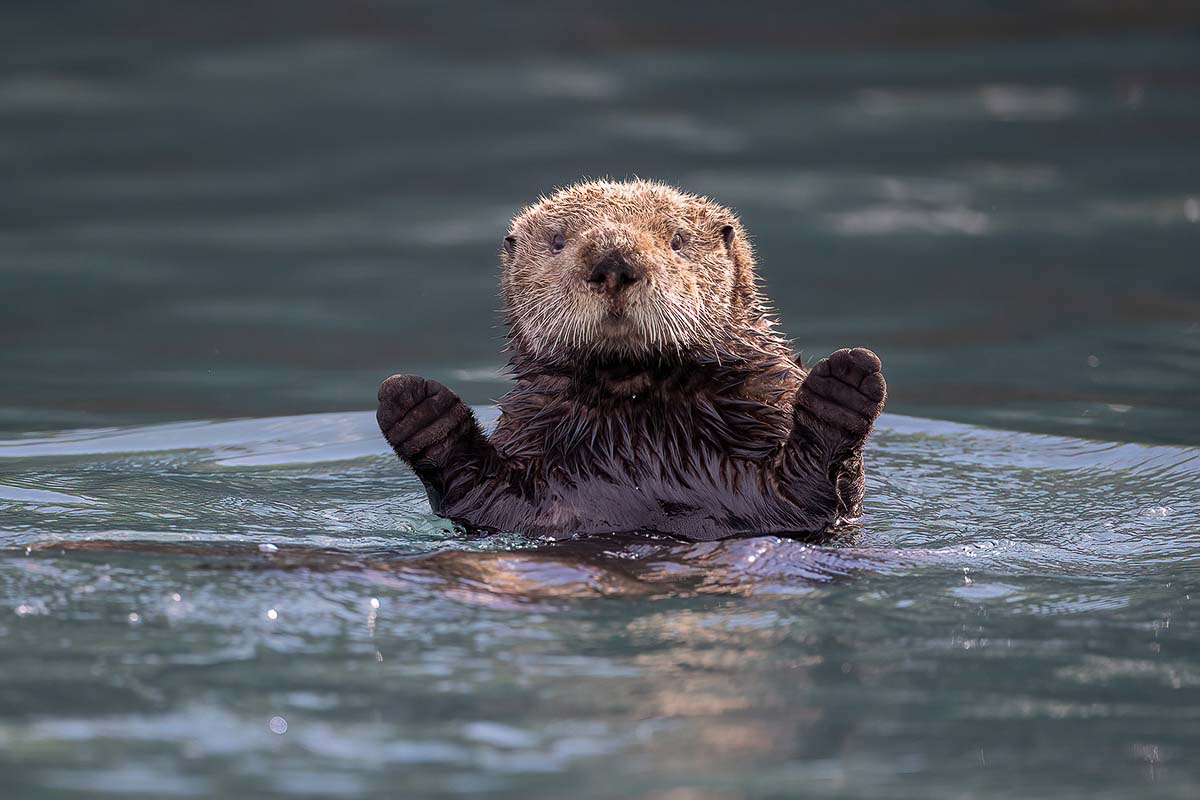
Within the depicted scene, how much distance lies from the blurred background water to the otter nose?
2.47 feet

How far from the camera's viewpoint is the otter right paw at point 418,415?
464cm

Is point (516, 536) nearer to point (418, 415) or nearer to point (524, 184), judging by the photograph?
point (418, 415)

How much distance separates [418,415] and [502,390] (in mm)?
3271

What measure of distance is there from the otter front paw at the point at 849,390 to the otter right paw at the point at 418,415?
1.13 meters

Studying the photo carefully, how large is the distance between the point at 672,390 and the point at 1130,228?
5315 mm

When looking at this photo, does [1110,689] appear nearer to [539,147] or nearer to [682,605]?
[682,605]

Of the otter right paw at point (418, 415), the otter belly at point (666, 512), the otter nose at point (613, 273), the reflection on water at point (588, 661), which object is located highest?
the otter nose at point (613, 273)

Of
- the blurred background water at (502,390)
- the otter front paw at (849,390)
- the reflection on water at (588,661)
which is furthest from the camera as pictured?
the otter front paw at (849,390)

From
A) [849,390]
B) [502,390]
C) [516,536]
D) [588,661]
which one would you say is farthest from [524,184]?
[588,661]

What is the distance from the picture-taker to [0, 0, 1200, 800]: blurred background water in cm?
293

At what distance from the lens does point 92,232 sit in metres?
9.10

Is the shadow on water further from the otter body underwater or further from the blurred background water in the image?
the otter body underwater

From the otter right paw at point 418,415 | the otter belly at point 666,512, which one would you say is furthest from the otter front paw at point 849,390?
the otter right paw at point 418,415

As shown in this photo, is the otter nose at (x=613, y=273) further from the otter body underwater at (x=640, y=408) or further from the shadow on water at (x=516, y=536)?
the shadow on water at (x=516, y=536)
